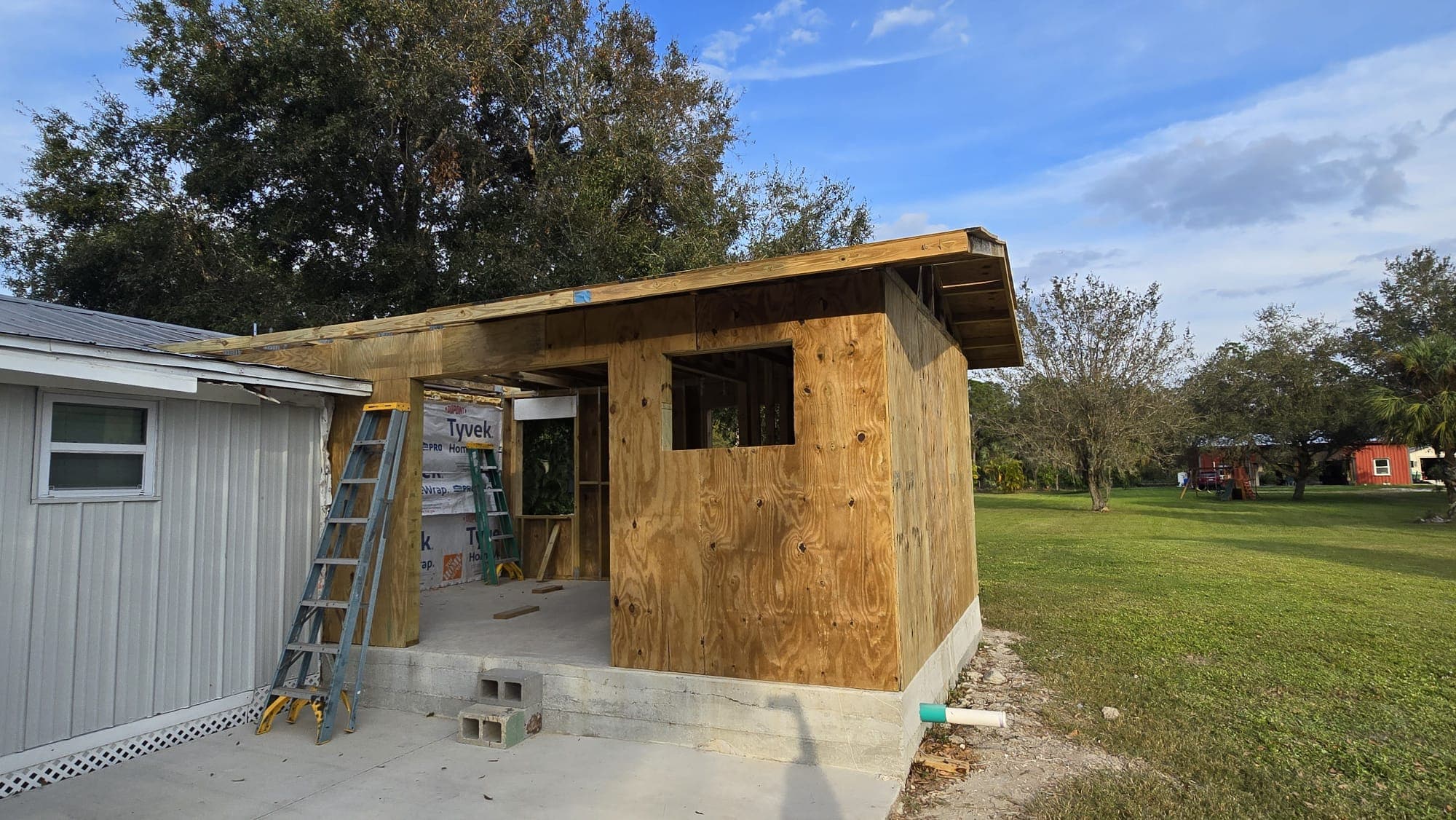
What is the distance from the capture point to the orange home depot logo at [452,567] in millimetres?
9469

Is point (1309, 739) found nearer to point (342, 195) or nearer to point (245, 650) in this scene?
point (245, 650)

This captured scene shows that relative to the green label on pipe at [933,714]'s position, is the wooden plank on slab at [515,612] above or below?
above

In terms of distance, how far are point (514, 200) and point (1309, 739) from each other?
14.2 metres

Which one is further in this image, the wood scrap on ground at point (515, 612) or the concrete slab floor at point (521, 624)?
the wood scrap on ground at point (515, 612)

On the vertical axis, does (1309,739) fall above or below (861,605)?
below

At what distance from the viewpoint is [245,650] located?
5.39 meters

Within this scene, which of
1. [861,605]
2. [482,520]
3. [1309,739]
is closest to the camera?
[861,605]

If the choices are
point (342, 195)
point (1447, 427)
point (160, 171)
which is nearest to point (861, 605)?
point (342, 195)

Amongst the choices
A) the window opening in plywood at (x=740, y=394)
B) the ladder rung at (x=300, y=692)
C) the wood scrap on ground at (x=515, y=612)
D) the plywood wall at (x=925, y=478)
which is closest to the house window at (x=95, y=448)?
the ladder rung at (x=300, y=692)

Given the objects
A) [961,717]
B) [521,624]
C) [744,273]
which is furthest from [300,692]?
[961,717]

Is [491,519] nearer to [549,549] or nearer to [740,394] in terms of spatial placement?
[549,549]

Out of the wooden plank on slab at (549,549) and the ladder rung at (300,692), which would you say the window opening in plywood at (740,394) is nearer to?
the wooden plank on slab at (549,549)

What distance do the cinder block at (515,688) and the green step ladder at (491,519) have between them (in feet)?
15.7

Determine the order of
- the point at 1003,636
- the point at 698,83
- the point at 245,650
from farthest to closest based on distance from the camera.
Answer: the point at 698,83 < the point at 1003,636 < the point at 245,650
